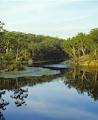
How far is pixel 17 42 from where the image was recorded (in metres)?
100

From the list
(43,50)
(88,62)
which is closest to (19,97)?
(88,62)

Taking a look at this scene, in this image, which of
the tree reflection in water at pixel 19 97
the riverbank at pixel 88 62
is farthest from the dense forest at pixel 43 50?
the tree reflection in water at pixel 19 97

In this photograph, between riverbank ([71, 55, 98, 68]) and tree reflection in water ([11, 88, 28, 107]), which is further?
riverbank ([71, 55, 98, 68])

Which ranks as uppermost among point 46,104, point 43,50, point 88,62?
point 43,50

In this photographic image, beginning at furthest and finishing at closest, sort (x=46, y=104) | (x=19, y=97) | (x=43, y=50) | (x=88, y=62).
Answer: (x=43, y=50)
(x=88, y=62)
(x=19, y=97)
(x=46, y=104)

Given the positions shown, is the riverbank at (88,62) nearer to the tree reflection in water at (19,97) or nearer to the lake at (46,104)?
the lake at (46,104)

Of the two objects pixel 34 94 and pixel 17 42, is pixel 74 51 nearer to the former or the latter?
pixel 17 42

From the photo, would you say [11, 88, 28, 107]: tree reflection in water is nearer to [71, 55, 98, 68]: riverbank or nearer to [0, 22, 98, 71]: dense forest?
[0, 22, 98, 71]: dense forest

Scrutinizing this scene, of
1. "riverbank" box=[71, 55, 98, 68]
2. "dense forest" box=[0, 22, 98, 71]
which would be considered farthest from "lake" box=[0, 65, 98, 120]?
"riverbank" box=[71, 55, 98, 68]

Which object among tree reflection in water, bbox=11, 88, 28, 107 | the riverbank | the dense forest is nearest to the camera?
tree reflection in water, bbox=11, 88, 28, 107

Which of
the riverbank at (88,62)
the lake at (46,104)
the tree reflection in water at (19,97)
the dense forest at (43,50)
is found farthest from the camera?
the riverbank at (88,62)

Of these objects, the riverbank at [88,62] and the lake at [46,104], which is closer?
the lake at [46,104]

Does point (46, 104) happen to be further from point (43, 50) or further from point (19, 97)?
Result: point (43, 50)

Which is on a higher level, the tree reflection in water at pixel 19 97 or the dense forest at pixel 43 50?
the dense forest at pixel 43 50
